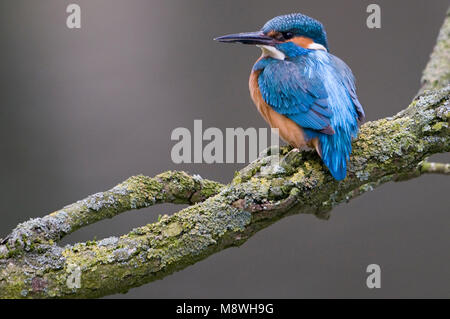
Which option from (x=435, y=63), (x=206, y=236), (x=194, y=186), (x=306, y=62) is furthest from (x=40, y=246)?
(x=435, y=63)

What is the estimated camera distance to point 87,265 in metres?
1.21

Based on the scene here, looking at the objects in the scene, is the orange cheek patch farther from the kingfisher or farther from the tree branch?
the tree branch

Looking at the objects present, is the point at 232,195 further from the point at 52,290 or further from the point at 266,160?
the point at 52,290

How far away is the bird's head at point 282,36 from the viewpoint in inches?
68.4

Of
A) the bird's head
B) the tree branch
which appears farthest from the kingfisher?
the tree branch

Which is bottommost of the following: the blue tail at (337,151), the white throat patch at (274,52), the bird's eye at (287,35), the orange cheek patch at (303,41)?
the blue tail at (337,151)

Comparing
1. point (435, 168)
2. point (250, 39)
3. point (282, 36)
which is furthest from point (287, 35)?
point (435, 168)

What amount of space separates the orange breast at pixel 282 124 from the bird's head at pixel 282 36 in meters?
0.10

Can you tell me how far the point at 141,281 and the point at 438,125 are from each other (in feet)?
2.84

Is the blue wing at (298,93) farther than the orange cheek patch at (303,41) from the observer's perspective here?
No

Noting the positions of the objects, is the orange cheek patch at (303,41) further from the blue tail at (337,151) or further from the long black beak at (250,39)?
the blue tail at (337,151)

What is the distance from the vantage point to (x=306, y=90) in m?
1.62

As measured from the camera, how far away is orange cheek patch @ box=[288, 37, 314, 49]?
5.81 ft

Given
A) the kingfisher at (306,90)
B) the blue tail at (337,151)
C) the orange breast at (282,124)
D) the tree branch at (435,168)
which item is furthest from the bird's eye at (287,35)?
the tree branch at (435,168)
